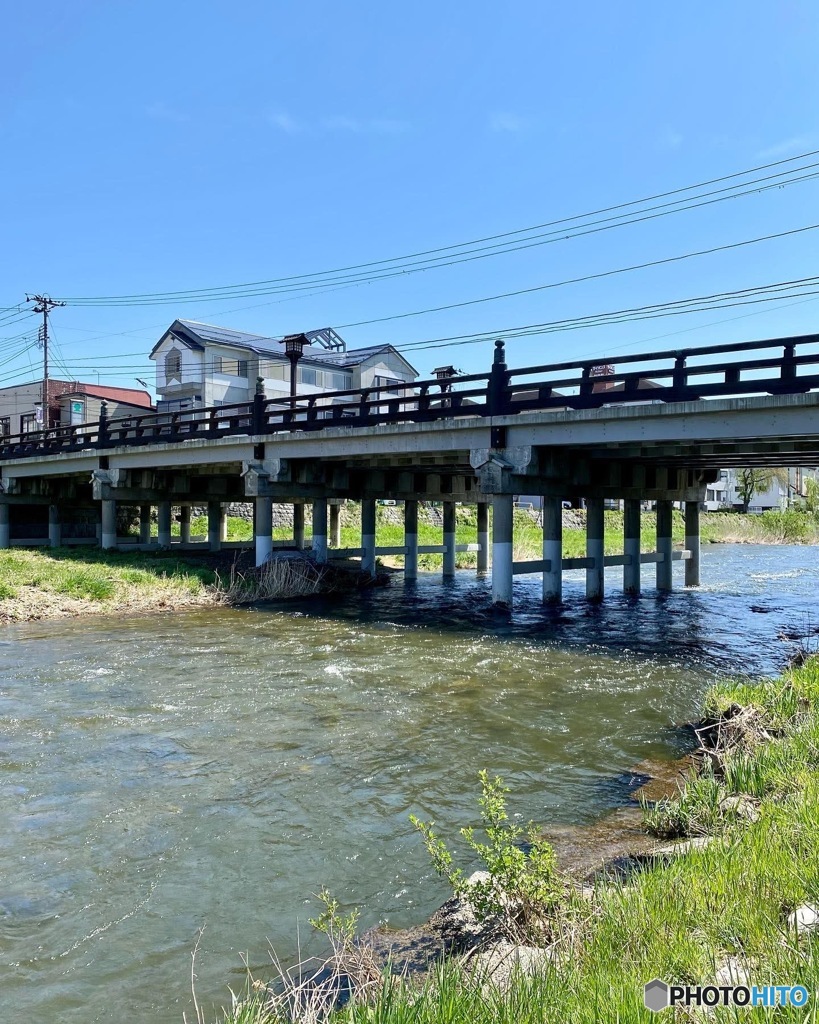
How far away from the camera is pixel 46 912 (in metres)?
5.50

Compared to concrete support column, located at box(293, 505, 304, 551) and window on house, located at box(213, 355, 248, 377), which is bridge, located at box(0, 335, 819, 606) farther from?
window on house, located at box(213, 355, 248, 377)

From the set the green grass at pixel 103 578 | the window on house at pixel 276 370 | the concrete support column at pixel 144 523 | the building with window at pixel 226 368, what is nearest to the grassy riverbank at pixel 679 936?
the green grass at pixel 103 578

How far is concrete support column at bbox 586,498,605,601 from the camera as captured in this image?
86.0 feet

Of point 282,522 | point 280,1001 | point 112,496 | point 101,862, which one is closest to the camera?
point 280,1001

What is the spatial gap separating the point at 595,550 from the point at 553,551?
3229mm

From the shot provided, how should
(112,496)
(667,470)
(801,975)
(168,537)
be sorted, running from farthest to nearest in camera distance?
(168,537) → (112,496) → (667,470) → (801,975)

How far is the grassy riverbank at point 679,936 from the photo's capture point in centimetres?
330

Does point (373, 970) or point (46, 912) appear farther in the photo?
point (46, 912)

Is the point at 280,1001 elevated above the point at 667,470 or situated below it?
below

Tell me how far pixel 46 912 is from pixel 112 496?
29223 mm

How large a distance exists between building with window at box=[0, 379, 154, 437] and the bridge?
14.1 m

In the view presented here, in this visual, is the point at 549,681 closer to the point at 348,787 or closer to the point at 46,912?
the point at 348,787

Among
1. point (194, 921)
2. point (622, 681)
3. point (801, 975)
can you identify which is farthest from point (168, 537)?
point (801, 975)

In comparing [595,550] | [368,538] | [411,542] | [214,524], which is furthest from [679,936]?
[214,524]
